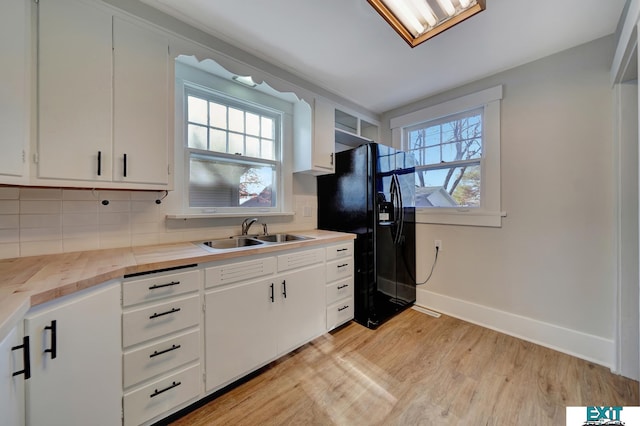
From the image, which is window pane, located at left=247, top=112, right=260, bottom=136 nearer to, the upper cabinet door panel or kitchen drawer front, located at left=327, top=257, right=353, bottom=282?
the upper cabinet door panel

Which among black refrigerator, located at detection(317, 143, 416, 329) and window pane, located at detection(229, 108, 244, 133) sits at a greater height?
window pane, located at detection(229, 108, 244, 133)

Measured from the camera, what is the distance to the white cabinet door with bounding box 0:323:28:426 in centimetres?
69

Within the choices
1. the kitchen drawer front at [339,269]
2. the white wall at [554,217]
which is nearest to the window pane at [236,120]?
the kitchen drawer front at [339,269]

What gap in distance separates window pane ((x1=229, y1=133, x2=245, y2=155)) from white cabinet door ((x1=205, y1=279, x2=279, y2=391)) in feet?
4.16

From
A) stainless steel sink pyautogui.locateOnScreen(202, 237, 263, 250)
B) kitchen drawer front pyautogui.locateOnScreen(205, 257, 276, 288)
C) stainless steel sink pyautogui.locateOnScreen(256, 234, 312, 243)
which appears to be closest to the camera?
kitchen drawer front pyautogui.locateOnScreen(205, 257, 276, 288)

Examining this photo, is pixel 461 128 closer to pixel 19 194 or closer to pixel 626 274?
pixel 626 274

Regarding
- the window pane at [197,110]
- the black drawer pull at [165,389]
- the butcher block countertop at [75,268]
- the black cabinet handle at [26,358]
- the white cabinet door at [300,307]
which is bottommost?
the black drawer pull at [165,389]

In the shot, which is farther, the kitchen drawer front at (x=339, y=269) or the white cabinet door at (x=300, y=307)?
the kitchen drawer front at (x=339, y=269)

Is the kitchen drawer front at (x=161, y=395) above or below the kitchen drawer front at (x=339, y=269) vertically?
below

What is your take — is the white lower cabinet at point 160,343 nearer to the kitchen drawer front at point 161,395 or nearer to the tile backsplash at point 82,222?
the kitchen drawer front at point 161,395

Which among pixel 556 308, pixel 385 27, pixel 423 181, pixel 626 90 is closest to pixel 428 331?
pixel 556 308

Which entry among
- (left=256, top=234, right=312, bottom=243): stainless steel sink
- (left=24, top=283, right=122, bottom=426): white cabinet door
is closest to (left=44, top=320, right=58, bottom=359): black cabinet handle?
(left=24, top=283, right=122, bottom=426): white cabinet door

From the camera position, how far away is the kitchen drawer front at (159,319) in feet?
3.85

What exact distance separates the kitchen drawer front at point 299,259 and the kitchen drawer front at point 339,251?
0.34ft
